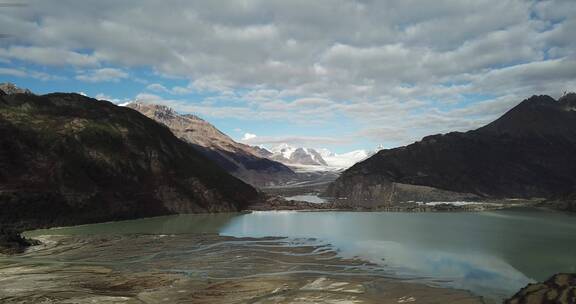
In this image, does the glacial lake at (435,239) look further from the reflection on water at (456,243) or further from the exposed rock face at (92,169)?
the exposed rock face at (92,169)

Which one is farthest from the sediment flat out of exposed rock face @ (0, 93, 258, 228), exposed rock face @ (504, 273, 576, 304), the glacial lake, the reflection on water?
exposed rock face @ (0, 93, 258, 228)

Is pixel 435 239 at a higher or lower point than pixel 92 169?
lower

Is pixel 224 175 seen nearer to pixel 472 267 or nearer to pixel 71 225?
pixel 71 225

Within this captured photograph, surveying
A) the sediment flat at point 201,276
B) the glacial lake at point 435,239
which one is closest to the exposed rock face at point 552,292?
the sediment flat at point 201,276

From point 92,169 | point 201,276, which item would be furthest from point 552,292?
point 92,169

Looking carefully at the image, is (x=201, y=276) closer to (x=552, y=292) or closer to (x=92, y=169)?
(x=552, y=292)
